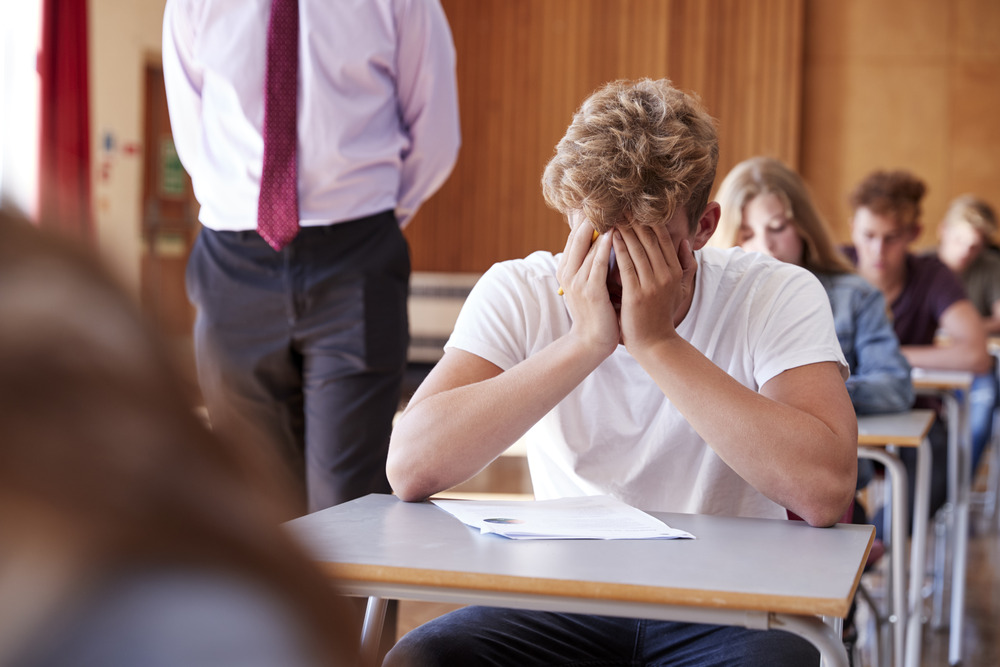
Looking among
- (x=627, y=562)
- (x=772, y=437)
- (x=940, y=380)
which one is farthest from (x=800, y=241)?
(x=627, y=562)

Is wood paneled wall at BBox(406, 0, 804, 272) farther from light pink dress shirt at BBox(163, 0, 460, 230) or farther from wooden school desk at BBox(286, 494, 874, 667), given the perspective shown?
wooden school desk at BBox(286, 494, 874, 667)

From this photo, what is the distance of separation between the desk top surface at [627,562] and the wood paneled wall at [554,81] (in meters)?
6.98

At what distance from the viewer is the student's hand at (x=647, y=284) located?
1.39 metres

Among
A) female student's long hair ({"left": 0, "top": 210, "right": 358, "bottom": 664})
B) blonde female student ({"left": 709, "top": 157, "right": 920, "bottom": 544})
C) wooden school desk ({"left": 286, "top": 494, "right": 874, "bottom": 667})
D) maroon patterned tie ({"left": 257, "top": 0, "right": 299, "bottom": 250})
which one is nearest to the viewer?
female student's long hair ({"left": 0, "top": 210, "right": 358, "bottom": 664})

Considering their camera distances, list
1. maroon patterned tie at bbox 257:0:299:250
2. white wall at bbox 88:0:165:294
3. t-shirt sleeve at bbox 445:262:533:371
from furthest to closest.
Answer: white wall at bbox 88:0:165:294, maroon patterned tie at bbox 257:0:299:250, t-shirt sleeve at bbox 445:262:533:371

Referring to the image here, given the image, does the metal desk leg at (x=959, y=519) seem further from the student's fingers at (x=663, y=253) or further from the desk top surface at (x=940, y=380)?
the student's fingers at (x=663, y=253)

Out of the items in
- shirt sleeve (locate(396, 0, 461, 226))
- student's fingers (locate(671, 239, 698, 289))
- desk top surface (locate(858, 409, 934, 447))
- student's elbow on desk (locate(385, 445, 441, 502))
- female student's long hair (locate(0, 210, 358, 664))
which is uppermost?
shirt sleeve (locate(396, 0, 461, 226))

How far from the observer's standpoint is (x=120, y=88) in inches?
254

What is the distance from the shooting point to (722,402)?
1.32 meters

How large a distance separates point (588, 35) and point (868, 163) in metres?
2.49

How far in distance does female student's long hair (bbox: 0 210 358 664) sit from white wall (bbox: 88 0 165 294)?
599 centimetres

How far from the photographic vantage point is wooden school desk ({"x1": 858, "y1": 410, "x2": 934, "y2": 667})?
2207 mm

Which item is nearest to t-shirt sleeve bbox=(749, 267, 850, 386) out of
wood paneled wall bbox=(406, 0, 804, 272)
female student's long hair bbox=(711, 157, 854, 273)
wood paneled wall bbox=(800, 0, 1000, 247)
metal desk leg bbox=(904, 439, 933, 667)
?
metal desk leg bbox=(904, 439, 933, 667)

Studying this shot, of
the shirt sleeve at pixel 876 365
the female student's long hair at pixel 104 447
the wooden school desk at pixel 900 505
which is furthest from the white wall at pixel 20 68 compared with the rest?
the female student's long hair at pixel 104 447
